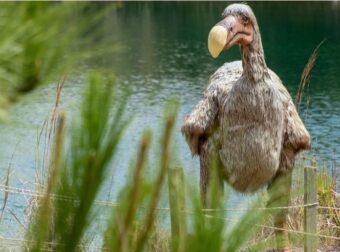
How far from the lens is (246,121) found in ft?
14.3

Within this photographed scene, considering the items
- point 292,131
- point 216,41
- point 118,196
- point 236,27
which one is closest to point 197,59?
point 292,131

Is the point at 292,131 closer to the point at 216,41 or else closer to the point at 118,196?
the point at 216,41

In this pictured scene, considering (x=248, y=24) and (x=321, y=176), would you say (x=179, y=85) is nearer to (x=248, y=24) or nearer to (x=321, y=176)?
(x=321, y=176)

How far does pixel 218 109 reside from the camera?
4.46 m

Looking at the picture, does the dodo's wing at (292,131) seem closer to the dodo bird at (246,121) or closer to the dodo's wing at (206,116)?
the dodo bird at (246,121)

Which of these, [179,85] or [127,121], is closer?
[127,121]

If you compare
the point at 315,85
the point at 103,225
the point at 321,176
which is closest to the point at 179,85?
the point at 315,85

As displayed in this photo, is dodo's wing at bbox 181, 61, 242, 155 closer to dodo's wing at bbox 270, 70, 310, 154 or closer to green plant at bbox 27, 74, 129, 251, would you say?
dodo's wing at bbox 270, 70, 310, 154

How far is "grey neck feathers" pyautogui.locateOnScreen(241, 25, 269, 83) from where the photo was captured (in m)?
4.36

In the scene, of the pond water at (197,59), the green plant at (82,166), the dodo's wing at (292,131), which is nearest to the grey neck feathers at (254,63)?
the dodo's wing at (292,131)

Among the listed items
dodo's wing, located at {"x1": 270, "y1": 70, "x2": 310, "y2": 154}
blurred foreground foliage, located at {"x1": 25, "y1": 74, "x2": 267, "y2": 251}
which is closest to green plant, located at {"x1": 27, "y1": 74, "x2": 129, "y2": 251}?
blurred foreground foliage, located at {"x1": 25, "y1": 74, "x2": 267, "y2": 251}

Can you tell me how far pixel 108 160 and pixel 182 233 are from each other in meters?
0.14

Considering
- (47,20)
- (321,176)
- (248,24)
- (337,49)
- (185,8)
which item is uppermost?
(185,8)

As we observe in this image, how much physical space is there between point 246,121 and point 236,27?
45 centimetres
